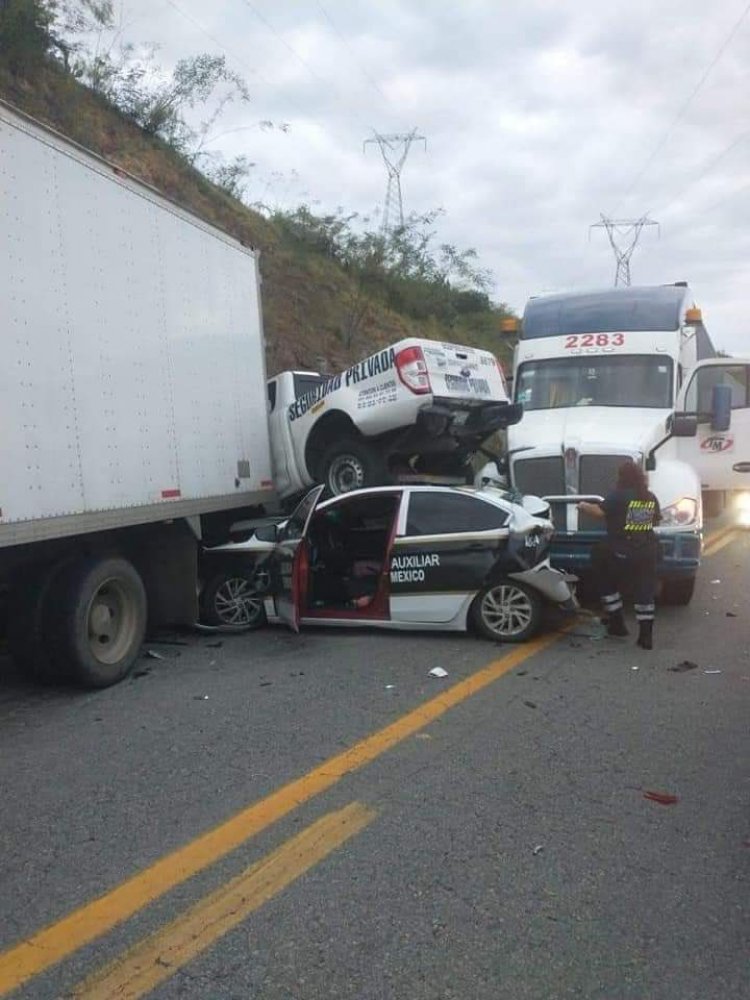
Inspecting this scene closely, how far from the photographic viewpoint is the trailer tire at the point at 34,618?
6.39m

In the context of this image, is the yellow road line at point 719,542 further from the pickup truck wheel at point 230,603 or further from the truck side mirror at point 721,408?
the pickup truck wheel at point 230,603

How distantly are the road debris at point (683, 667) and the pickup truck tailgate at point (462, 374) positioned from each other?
3.69m

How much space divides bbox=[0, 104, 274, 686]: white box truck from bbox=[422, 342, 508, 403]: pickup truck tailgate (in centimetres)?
213

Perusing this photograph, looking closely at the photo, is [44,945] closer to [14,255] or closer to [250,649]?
[14,255]

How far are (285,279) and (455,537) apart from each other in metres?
16.1

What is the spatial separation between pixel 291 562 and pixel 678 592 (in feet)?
13.5

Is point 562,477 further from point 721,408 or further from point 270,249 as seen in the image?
point 270,249

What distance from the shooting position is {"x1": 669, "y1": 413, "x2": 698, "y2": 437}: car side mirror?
32.4ft

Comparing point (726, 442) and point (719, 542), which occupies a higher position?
point (726, 442)

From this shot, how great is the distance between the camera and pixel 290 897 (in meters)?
3.43

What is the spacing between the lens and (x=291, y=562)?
7762 millimetres

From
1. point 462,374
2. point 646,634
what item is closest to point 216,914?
point 646,634

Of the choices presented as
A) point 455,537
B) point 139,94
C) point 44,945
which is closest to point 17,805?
Answer: point 44,945

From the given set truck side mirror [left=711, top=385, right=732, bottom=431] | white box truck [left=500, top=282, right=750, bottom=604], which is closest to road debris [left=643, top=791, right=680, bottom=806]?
white box truck [left=500, top=282, right=750, bottom=604]
